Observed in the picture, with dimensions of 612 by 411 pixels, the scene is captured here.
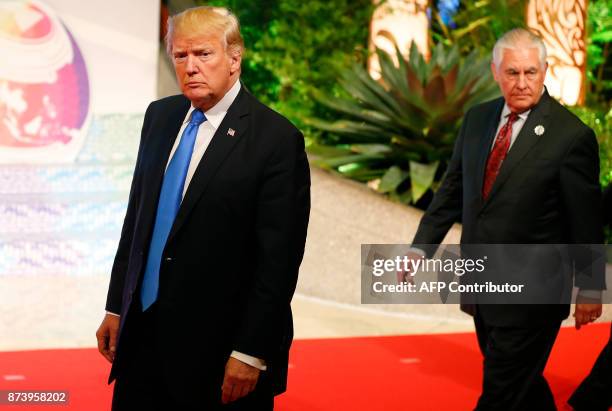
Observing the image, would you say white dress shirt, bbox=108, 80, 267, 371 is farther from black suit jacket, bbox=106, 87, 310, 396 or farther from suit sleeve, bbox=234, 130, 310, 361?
suit sleeve, bbox=234, 130, 310, 361

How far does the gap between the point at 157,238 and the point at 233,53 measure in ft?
1.67

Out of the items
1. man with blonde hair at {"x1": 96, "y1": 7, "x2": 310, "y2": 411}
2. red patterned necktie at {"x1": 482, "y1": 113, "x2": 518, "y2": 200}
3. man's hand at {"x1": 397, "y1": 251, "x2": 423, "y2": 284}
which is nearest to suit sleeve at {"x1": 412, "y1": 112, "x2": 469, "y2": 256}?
man's hand at {"x1": 397, "y1": 251, "x2": 423, "y2": 284}

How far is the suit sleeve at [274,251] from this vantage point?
8.19 feet

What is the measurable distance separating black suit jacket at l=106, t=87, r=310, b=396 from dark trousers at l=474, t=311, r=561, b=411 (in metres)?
1.23

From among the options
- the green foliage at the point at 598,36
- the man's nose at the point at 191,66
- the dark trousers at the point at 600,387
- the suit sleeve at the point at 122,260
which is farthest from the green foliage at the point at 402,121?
the man's nose at the point at 191,66

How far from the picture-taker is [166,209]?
2.56m

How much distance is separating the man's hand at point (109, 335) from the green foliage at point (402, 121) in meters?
4.59

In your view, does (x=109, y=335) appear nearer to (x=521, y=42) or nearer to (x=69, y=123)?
(x=521, y=42)

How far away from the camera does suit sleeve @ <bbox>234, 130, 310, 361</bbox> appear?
250 centimetres

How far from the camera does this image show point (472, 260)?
3.76 meters

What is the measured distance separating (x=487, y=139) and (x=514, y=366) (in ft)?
2.76

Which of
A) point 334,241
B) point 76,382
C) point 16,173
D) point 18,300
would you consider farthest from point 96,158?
point 76,382

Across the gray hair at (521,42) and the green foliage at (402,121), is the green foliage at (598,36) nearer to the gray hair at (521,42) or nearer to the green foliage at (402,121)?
the green foliage at (402,121)

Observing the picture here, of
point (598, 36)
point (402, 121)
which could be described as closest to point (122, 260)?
point (402, 121)
